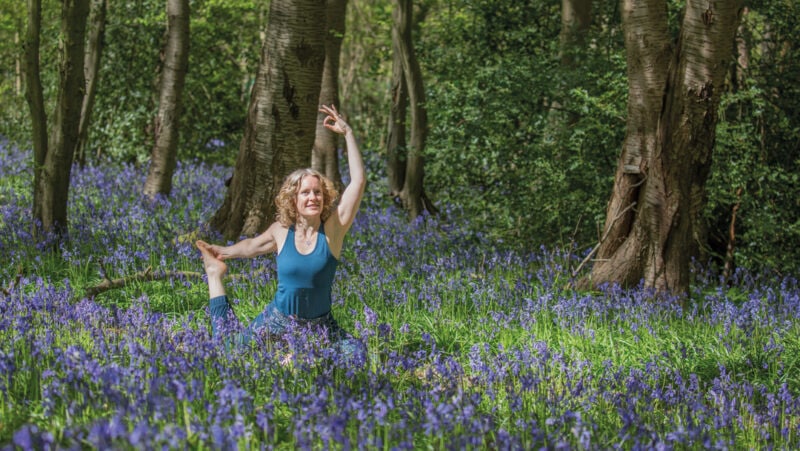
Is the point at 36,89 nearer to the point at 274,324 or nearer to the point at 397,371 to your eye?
the point at 274,324

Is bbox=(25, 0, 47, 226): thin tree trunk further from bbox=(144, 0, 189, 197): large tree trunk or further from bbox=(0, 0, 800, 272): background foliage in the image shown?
bbox=(144, 0, 189, 197): large tree trunk

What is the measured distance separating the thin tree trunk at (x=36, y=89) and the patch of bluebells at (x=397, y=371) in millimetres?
657

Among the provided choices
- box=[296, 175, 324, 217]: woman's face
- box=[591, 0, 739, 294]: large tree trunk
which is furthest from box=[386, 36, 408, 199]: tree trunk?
box=[296, 175, 324, 217]: woman's face

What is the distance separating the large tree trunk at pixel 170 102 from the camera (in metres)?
12.3

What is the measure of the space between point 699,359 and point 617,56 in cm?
473

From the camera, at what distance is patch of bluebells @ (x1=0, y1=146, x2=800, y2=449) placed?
371 centimetres

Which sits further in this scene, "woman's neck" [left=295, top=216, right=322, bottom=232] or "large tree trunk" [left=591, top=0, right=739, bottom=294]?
"large tree trunk" [left=591, top=0, right=739, bottom=294]

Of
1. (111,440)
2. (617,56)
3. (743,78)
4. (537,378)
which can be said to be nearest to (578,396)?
(537,378)

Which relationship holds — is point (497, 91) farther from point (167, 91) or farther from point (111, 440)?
point (111, 440)

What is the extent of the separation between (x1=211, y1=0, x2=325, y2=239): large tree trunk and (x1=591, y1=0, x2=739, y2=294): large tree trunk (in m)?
2.77

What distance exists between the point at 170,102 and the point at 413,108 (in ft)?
10.6

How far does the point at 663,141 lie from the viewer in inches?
305

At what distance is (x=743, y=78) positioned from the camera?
10.2 meters

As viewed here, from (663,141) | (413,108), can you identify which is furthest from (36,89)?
(663,141)
